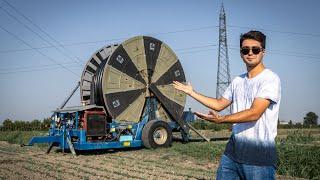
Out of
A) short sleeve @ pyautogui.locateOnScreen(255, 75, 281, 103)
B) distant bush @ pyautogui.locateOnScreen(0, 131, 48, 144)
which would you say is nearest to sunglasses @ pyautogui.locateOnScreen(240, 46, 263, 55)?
short sleeve @ pyautogui.locateOnScreen(255, 75, 281, 103)

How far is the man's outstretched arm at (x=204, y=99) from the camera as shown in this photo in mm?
3570

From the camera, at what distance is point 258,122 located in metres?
3.43

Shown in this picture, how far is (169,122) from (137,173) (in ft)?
24.9

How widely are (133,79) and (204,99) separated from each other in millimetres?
12559

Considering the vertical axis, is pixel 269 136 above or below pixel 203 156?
above

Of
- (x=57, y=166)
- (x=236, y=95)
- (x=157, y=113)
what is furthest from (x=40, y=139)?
(x=236, y=95)

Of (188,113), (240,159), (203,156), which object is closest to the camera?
(240,159)

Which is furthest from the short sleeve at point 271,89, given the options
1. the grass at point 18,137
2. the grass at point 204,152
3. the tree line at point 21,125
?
the tree line at point 21,125

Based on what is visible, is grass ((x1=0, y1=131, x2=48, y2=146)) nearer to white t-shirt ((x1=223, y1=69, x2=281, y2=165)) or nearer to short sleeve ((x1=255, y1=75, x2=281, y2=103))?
white t-shirt ((x1=223, y1=69, x2=281, y2=165))

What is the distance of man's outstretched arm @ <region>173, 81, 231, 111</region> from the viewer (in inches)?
141

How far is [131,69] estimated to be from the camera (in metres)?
16.2

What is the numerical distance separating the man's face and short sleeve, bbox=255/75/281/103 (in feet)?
0.64

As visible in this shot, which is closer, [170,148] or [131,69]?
[170,148]

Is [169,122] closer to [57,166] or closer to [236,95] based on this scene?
[57,166]
